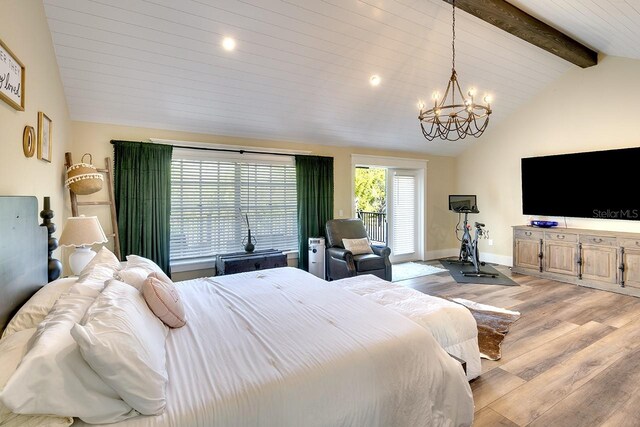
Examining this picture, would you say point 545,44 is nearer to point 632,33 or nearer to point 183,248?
point 632,33

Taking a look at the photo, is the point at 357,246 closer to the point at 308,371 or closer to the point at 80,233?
the point at 80,233

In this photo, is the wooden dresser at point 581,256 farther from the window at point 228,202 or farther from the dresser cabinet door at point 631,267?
the window at point 228,202

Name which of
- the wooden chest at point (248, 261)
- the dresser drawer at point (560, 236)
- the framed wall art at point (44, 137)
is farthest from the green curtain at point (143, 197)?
the dresser drawer at point (560, 236)

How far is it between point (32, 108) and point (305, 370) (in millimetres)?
2626

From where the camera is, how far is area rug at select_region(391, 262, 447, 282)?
18.0 feet

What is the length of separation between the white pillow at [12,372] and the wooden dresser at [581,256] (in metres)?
6.01

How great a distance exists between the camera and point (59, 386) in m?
1.06

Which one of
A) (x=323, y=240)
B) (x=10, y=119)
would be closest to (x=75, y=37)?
(x=10, y=119)

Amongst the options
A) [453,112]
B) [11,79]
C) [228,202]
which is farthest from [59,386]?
[453,112]

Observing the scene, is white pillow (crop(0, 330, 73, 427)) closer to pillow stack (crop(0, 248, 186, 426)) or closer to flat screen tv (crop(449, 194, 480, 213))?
pillow stack (crop(0, 248, 186, 426))

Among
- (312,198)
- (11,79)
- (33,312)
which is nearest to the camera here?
(33,312)

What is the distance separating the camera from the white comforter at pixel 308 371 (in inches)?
49.8

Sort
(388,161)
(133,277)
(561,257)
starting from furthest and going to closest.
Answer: (388,161)
(561,257)
(133,277)

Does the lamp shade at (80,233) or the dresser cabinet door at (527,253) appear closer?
the lamp shade at (80,233)
